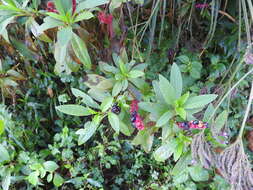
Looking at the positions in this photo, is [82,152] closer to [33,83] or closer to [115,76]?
[33,83]

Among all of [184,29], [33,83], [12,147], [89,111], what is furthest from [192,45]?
[12,147]

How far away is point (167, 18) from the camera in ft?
3.95

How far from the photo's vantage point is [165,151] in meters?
0.74

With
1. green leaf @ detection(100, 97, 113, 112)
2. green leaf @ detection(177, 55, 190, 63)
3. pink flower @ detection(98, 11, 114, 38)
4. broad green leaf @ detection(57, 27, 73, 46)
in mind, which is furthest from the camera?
green leaf @ detection(177, 55, 190, 63)

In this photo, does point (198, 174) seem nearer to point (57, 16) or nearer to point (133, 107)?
point (133, 107)

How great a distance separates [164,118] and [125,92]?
19cm

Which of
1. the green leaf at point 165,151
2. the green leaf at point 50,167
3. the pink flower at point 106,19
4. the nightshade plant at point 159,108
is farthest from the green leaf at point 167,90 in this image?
the green leaf at point 50,167

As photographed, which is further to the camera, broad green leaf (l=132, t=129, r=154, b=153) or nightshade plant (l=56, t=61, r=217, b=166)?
broad green leaf (l=132, t=129, r=154, b=153)

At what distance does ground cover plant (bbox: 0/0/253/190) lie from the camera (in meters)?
0.72

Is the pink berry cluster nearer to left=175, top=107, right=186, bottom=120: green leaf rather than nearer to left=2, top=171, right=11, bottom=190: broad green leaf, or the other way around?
left=175, top=107, right=186, bottom=120: green leaf

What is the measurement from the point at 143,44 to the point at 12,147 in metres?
0.72

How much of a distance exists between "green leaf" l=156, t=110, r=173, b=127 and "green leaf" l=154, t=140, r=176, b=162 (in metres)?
0.08

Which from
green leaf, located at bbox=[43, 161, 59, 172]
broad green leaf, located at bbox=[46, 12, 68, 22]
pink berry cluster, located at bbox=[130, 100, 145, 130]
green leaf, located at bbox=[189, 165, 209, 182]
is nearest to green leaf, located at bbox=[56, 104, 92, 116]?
pink berry cluster, located at bbox=[130, 100, 145, 130]

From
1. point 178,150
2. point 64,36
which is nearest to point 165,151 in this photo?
point 178,150
